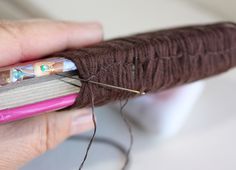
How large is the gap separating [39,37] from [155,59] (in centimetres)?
14

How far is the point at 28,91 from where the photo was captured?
335 millimetres

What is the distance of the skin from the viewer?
0.39 m

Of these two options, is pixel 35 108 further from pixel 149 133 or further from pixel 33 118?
pixel 149 133

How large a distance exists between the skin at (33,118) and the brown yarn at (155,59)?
0.06 meters

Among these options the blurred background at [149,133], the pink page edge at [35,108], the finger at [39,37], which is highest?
the finger at [39,37]

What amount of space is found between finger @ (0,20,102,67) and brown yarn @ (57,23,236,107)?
0.06 meters

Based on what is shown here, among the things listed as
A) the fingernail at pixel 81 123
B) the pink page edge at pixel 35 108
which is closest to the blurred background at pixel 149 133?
the fingernail at pixel 81 123

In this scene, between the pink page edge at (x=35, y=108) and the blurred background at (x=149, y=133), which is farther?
the blurred background at (x=149, y=133)

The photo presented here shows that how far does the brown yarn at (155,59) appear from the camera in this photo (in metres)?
0.36

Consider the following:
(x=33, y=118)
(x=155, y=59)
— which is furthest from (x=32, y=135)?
(x=155, y=59)

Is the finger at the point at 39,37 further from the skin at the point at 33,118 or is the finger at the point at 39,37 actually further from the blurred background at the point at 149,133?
the blurred background at the point at 149,133

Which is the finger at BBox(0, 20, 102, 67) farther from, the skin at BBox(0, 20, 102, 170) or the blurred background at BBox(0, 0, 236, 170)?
the blurred background at BBox(0, 0, 236, 170)

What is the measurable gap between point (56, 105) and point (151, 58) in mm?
115

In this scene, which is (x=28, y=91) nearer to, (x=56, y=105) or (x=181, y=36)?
(x=56, y=105)
